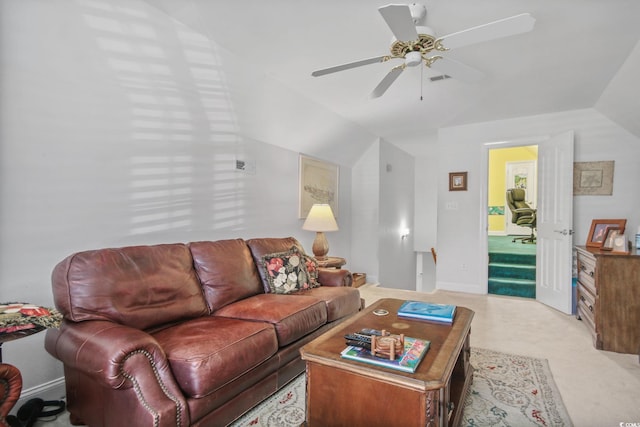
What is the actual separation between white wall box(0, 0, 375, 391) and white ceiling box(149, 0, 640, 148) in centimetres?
29

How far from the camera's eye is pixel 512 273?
496 centimetres

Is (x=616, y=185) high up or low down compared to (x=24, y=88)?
down

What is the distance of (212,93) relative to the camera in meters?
2.75

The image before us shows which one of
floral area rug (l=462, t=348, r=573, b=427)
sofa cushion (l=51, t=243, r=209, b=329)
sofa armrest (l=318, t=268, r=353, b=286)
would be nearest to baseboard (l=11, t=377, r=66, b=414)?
sofa cushion (l=51, t=243, r=209, b=329)

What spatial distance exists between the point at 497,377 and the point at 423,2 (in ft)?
8.00

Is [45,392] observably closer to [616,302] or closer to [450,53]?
[450,53]

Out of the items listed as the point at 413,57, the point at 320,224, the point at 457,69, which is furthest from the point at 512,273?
the point at 413,57

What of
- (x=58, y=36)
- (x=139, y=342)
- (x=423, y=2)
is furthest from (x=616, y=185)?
(x=58, y=36)

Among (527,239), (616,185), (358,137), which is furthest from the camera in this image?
(527,239)

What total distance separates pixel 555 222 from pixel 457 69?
2709 mm

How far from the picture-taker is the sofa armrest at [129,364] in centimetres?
132

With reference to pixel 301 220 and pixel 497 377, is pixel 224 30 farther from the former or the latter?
pixel 497 377

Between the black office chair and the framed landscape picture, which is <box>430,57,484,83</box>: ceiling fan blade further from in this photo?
the black office chair

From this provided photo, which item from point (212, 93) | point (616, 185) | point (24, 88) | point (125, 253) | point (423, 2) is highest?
point (423, 2)
